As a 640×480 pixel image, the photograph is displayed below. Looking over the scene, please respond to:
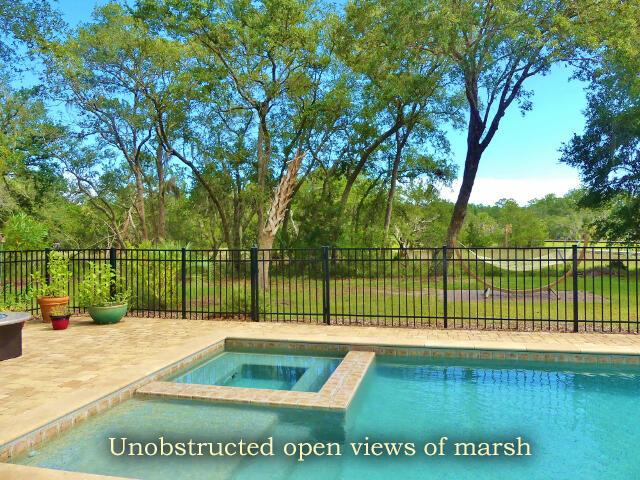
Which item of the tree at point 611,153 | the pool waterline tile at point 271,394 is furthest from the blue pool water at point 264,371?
the tree at point 611,153

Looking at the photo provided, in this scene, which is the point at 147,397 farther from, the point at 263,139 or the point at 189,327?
the point at 263,139

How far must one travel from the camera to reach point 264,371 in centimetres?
678

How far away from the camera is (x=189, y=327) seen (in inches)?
356

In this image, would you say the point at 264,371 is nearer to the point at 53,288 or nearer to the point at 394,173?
the point at 53,288

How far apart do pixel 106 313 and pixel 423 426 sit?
268 inches

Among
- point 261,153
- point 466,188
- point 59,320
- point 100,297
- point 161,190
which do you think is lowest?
point 59,320

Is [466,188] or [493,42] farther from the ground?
[493,42]

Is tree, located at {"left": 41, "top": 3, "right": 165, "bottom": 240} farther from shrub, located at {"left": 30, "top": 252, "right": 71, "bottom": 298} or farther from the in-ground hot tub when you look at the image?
the in-ground hot tub

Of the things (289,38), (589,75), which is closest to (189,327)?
(289,38)

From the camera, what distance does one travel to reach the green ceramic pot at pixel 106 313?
9.08 m

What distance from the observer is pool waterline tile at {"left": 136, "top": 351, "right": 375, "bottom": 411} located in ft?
16.4

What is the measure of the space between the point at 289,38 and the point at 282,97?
454 centimetres

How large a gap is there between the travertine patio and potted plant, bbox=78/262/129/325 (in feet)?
0.85

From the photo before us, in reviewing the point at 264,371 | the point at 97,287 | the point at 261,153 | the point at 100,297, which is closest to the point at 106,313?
the point at 100,297
